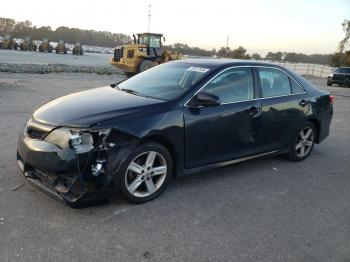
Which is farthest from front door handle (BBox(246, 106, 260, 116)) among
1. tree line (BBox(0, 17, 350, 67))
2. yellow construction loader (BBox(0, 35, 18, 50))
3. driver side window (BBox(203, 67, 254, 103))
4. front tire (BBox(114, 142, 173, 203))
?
yellow construction loader (BBox(0, 35, 18, 50))

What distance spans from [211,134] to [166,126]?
0.71 metres

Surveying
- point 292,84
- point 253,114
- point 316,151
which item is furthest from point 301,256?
point 316,151

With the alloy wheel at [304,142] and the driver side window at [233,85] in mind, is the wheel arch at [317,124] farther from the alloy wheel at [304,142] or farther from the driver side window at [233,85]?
the driver side window at [233,85]

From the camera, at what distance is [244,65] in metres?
5.23

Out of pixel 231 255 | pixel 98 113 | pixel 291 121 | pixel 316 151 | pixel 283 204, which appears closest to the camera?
pixel 231 255

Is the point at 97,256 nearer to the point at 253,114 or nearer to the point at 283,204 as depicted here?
the point at 283,204

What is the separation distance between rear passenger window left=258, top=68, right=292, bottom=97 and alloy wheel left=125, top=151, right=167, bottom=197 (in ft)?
6.45

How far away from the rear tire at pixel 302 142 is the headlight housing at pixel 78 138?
339cm

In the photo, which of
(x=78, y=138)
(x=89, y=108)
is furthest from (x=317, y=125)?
(x=78, y=138)

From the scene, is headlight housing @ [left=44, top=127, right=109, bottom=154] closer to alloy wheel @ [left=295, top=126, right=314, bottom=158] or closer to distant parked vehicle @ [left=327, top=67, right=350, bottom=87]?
alloy wheel @ [left=295, top=126, right=314, bottom=158]

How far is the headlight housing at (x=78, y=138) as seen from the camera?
369 centimetres

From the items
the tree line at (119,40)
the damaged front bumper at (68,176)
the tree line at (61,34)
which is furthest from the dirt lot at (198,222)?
the tree line at (61,34)

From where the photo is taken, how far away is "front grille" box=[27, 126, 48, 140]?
390cm

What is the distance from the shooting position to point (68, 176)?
12.1 ft
